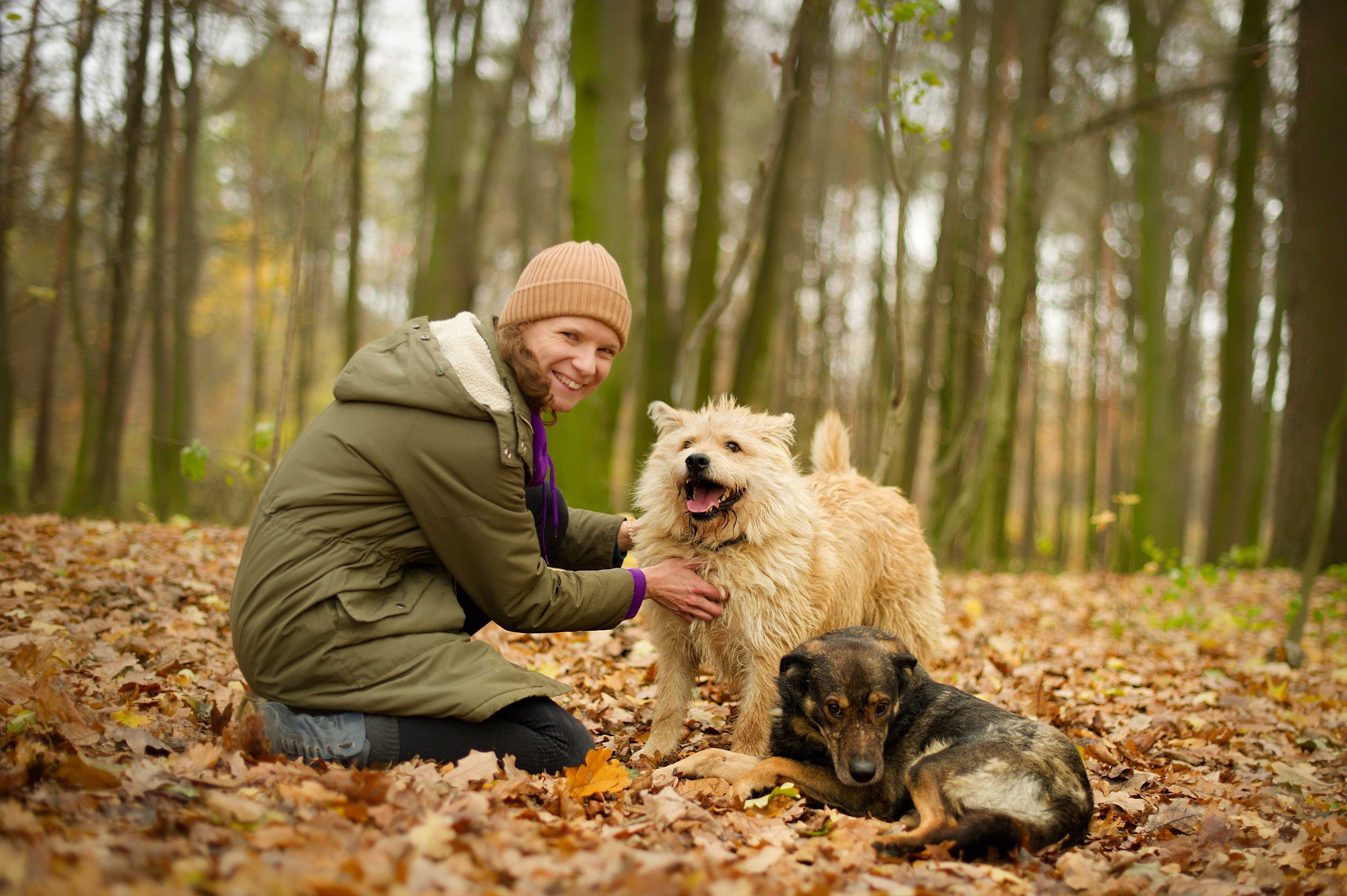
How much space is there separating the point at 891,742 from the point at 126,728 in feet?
10.5

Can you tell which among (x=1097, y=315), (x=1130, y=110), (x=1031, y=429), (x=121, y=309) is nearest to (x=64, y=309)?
(x=121, y=309)

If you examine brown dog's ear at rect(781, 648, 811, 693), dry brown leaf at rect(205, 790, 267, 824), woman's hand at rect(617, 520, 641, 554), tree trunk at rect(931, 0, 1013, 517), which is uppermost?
tree trunk at rect(931, 0, 1013, 517)

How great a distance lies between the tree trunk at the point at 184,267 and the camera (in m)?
12.3

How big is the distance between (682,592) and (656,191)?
9.84 m

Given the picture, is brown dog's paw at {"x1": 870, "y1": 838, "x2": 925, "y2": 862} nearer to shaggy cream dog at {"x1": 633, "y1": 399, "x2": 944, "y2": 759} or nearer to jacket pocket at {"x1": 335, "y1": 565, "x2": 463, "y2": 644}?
shaggy cream dog at {"x1": 633, "y1": 399, "x2": 944, "y2": 759}

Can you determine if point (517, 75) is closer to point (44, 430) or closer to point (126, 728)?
point (44, 430)

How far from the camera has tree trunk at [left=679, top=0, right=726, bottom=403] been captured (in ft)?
35.8

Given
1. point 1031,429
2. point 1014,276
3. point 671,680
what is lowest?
point 671,680

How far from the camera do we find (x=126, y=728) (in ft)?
10.8

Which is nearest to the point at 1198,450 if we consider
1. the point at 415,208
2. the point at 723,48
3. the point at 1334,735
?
the point at 723,48

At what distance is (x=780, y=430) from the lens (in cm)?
452

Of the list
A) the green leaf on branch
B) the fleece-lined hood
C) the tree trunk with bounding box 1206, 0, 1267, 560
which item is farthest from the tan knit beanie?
the tree trunk with bounding box 1206, 0, 1267, 560

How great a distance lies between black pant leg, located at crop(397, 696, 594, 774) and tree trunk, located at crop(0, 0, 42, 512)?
223 inches

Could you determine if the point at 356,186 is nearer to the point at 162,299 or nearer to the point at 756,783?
the point at 162,299
